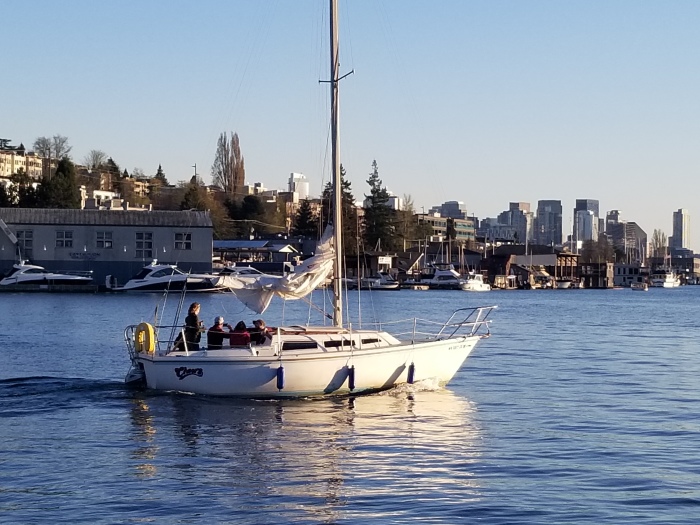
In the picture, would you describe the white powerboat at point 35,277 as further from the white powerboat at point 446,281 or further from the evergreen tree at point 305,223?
the evergreen tree at point 305,223

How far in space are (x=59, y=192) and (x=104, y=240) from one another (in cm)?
2864

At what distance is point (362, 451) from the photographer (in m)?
23.2

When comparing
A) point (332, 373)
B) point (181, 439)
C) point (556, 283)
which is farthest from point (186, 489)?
point (556, 283)

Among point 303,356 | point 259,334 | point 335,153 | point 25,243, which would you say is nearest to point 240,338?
point 259,334

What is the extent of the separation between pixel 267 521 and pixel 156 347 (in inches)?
581

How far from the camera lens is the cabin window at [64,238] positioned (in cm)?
10606

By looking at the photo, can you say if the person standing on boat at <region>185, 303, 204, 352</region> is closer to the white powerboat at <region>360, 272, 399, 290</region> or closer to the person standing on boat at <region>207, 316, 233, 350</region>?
the person standing on boat at <region>207, 316, 233, 350</region>

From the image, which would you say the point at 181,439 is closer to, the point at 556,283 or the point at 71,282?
the point at 71,282

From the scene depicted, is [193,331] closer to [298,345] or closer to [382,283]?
[298,345]

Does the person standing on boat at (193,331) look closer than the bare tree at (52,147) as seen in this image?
Yes

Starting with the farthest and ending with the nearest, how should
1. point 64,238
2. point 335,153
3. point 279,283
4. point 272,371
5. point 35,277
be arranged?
1. point 64,238
2. point 35,277
3. point 335,153
4. point 279,283
5. point 272,371

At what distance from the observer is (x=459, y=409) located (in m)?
29.4

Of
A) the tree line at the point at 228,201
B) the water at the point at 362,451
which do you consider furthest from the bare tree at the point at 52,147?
the water at the point at 362,451

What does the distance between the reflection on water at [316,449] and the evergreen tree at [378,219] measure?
132 meters
